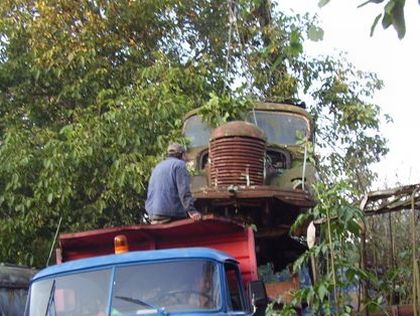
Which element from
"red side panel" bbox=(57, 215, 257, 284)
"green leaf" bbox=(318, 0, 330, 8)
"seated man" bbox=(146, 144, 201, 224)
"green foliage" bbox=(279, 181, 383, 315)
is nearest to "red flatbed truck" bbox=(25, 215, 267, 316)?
"red side panel" bbox=(57, 215, 257, 284)

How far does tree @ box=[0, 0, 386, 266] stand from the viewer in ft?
32.3

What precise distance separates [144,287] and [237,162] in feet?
8.61

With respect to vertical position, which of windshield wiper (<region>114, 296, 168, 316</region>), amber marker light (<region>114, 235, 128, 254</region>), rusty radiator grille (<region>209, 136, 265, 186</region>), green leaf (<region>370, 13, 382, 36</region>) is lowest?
windshield wiper (<region>114, 296, 168, 316</region>)

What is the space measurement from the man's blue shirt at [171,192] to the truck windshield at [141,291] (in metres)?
1.46

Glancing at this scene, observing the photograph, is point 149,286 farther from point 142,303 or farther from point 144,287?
point 142,303

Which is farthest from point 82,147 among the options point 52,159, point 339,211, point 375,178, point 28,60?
point 339,211

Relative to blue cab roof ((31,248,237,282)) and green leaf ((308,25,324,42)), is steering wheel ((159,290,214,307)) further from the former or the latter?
green leaf ((308,25,324,42))

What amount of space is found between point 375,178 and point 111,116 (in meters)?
3.85

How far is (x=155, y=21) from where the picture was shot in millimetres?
11984

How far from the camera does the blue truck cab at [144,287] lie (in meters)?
5.05

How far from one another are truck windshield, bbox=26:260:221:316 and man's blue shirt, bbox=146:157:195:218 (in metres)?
1.46

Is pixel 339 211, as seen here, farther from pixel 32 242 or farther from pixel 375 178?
pixel 32 242

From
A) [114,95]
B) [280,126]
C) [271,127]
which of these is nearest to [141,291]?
[271,127]

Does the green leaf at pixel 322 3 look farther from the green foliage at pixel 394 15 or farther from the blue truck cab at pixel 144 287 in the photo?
→ the blue truck cab at pixel 144 287
